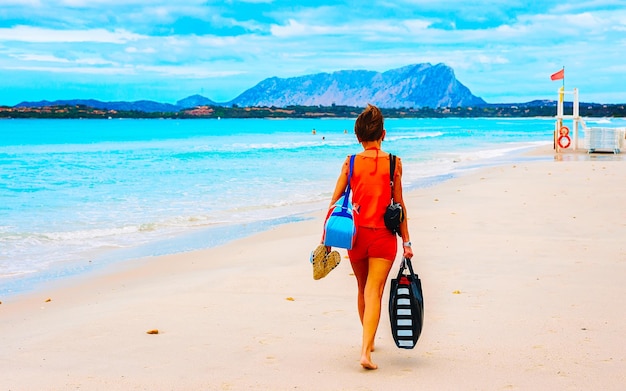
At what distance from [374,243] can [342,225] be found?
0.24 m

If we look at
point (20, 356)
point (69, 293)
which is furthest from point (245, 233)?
point (20, 356)

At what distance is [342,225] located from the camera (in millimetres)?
4582

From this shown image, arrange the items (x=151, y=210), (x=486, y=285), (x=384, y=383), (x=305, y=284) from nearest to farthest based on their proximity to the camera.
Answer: (x=384, y=383)
(x=486, y=285)
(x=305, y=284)
(x=151, y=210)

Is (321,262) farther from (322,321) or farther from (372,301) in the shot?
(322,321)

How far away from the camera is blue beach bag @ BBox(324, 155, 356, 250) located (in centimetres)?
457

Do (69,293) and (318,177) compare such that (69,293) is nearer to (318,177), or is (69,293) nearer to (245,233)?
(245,233)

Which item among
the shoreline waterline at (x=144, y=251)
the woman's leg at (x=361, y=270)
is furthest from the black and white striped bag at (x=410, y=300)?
the shoreline waterline at (x=144, y=251)

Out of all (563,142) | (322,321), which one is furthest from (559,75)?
(322,321)

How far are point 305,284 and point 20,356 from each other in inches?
118

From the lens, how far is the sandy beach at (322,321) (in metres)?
4.67

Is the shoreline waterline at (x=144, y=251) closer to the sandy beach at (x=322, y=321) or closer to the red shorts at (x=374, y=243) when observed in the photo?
the sandy beach at (x=322, y=321)

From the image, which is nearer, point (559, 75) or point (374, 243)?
point (374, 243)

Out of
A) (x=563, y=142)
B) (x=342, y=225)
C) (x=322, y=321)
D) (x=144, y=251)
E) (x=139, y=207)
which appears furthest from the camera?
(x=563, y=142)

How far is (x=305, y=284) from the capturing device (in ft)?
24.8
